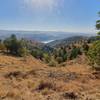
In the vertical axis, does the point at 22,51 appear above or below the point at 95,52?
below

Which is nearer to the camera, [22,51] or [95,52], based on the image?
[95,52]

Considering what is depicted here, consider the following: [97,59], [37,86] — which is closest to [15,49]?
[97,59]

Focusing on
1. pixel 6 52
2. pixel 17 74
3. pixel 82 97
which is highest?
pixel 82 97

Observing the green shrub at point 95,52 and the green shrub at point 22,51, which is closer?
the green shrub at point 95,52

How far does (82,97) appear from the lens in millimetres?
10188

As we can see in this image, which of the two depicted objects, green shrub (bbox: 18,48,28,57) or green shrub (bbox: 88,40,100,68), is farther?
green shrub (bbox: 18,48,28,57)

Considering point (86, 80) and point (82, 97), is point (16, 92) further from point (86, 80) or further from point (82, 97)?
point (86, 80)

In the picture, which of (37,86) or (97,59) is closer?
(37,86)

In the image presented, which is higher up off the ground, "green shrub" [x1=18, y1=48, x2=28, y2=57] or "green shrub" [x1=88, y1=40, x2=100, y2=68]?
"green shrub" [x1=88, y1=40, x2=100, y2=68]

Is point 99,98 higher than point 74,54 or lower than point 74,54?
higher

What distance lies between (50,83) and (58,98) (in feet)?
10.9

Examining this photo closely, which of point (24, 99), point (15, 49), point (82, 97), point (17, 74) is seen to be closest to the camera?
point (24, 99)

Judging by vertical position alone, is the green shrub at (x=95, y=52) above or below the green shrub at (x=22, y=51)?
above

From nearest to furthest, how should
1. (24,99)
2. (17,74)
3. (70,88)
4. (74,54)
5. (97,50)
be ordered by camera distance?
(24,99), (70,88), (17,74), (97,50), (74,54)
